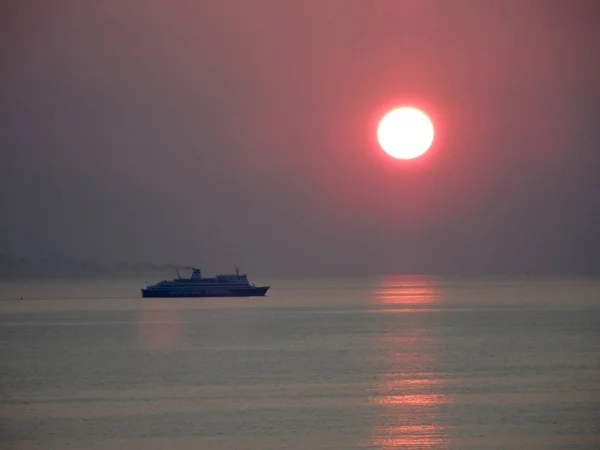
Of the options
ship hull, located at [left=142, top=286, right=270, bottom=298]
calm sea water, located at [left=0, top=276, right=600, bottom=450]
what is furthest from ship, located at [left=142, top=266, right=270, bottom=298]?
calm sea water, located at [left=0, top=276, right=600, bottom=450]

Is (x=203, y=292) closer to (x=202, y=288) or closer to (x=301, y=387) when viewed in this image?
(x=202, y=288)

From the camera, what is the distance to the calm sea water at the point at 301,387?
133 feet

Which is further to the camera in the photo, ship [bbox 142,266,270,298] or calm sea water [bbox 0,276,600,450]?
ship [bbox 142,266,270,298]

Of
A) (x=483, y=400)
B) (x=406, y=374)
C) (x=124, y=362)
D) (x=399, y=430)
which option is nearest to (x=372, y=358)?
(x=406, y=374)

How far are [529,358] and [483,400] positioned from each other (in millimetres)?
24091

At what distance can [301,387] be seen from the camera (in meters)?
55.1

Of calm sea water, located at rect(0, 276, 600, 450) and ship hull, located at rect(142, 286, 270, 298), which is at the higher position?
ship hull, located at rect(142, 286, 270, 298)

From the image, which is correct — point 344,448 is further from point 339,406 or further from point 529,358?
point 529,358

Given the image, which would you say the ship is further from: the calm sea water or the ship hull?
the calm sea water

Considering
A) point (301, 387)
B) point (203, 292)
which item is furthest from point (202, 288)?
point (301, 387)


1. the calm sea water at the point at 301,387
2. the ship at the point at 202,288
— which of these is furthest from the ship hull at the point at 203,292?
the calm sea water at the point at 301,387

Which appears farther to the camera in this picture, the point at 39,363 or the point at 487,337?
the point at 487,337

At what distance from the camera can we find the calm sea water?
40500 mm

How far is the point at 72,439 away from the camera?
40312mm
